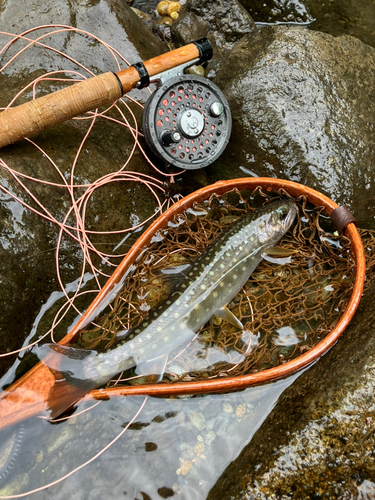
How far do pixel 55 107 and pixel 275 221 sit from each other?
194 centimetres

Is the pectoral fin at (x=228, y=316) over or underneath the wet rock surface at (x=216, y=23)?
underneath

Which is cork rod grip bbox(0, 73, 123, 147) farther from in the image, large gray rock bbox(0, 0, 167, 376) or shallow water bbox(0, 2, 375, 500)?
shallow water bbox(0, 2, 375, 500)

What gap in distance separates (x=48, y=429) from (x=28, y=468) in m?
0.29

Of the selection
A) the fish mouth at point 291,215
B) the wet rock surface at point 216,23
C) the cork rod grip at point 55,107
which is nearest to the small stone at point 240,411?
the fish mouth at point 291,215

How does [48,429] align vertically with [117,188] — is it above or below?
below

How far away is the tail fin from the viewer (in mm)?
2572

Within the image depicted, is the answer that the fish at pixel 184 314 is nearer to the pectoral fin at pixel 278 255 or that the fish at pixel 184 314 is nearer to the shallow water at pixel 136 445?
the pectoral fin at pixel 278 255

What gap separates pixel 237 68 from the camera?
3904mm

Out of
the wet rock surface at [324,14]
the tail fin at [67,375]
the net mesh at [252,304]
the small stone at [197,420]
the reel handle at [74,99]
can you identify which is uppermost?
the reel handle at [74,99]

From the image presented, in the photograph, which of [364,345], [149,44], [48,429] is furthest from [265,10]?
[48,429]

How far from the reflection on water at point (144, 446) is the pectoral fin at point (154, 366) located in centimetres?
34

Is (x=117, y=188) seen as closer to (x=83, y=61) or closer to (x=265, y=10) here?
(x=83, y=61)

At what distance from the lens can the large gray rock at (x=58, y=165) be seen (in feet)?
9.99

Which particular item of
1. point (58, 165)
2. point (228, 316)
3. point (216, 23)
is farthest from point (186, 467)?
point (216, 23)
